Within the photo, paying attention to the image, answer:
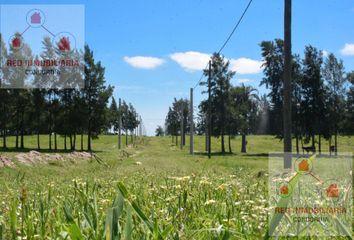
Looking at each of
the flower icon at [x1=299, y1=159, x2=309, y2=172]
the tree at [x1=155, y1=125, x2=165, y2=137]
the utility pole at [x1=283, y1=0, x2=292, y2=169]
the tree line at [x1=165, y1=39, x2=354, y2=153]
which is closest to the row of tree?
the tree line at [x1=165, y1=39, x2=354, y2=153]

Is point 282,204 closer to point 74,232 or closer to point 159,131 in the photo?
point 74,232

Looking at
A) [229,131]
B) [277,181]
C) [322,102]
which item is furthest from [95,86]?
[277,181]

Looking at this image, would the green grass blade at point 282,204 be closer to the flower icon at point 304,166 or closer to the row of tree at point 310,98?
the flower icon at point 304,166

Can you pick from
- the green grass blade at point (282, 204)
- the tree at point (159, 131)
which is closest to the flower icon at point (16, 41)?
the green grass blade at point (282, 204)

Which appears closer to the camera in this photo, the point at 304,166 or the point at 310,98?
the point at 304,166

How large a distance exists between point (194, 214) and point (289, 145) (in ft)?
38.9

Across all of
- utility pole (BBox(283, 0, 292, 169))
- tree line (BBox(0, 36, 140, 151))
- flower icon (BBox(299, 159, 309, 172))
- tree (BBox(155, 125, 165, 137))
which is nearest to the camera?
flower icon (BBox(299, 159, 309, 172))

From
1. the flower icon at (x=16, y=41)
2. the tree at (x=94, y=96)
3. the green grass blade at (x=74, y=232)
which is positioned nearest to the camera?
the green grass blade at (x=74, y=232)

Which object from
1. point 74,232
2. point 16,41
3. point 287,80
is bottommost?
point 74,232

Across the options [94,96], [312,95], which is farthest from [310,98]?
[94,96]

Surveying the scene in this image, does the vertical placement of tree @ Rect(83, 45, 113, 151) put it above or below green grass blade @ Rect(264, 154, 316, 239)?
above

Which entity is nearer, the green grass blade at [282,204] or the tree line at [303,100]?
the green grass blade at [282,204]

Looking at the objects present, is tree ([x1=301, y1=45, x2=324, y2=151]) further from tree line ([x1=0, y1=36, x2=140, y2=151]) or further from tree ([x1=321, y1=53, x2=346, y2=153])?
tree line ([x1=0, y1=36, x2=140, y2=151])

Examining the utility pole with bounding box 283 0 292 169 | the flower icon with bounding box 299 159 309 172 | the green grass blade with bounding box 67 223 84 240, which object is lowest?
the green grass blade with bounding box 67 223 84 240
